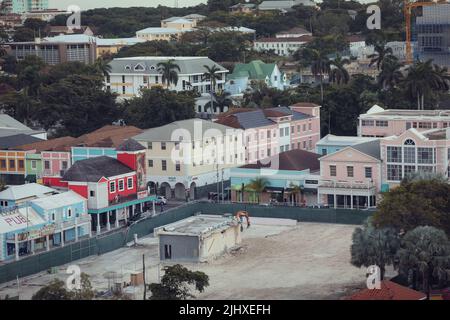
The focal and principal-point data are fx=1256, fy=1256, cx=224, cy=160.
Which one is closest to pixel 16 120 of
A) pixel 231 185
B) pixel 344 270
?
pixel 231 185

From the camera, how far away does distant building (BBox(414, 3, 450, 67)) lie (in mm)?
92200

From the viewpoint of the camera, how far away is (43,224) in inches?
1775

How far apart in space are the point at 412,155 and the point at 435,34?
4331 centimetres

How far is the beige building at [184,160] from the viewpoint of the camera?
184ft

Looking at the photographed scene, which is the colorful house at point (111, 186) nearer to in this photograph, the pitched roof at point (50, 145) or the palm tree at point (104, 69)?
the pitched roof at point (50, 145)

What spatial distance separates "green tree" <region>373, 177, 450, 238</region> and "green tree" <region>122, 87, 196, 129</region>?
2892cm

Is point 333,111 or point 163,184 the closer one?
point 163,184

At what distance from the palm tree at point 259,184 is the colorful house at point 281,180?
Result: 7 centimetres

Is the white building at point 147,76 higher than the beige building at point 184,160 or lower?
higher

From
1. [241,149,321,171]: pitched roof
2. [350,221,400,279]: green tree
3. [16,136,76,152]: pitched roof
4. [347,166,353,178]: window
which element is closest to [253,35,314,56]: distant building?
[16,136,76,152]: pitched roof

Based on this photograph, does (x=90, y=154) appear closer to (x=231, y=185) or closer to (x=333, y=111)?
(x=231, y=185)

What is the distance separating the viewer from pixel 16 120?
72000 millimetres

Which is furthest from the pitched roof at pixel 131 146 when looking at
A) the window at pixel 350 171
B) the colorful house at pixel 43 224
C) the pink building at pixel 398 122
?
the pink building at pixel 398 122
